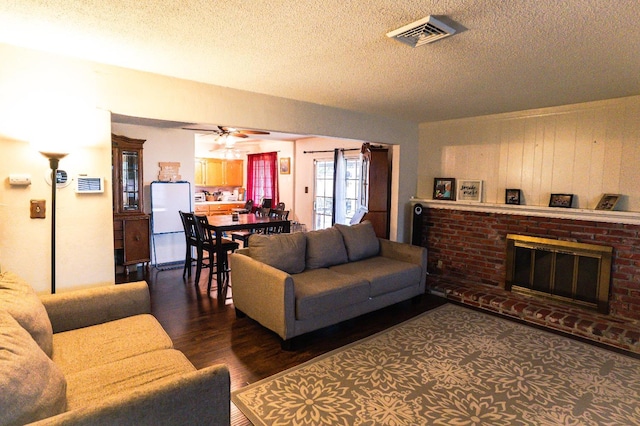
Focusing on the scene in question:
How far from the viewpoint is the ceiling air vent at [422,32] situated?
6.37ft

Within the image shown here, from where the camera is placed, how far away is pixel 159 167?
5965 mm

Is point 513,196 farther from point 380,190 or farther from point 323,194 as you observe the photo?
point 323,194

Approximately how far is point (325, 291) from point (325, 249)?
2.78ft

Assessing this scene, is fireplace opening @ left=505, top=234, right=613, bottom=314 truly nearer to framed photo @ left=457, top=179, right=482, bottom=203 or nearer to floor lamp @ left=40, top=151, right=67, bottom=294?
framed photo @ left=457, top=179, right=482, bottom=203

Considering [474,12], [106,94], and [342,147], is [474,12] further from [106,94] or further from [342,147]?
[342,147]

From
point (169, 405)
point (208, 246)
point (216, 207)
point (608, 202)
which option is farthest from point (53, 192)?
point (216, 207)

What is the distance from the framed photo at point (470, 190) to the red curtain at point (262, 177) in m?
4.72

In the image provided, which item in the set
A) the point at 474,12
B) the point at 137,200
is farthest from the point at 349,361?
the point at 137,200

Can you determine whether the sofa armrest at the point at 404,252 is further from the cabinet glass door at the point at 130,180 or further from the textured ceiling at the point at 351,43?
the cabinet glass door at the point at 130,180

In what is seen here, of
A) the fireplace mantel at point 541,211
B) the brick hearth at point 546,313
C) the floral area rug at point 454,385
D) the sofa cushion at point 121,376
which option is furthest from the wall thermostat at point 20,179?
the fireplace mantel at point 541,211

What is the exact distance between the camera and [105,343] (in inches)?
82.9

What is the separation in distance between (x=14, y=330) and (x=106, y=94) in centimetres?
195

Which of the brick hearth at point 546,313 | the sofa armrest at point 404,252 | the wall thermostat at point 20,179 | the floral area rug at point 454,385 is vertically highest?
the wall thermostat at point 20,179

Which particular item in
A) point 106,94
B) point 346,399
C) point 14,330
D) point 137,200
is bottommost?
point 346,399
